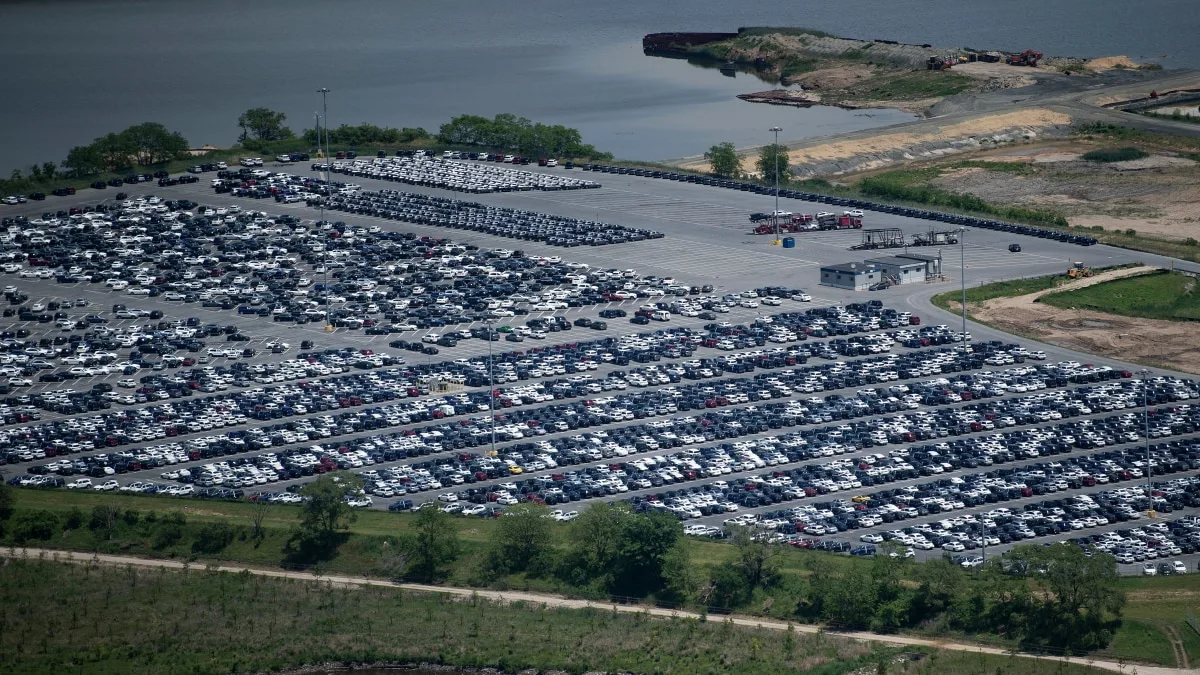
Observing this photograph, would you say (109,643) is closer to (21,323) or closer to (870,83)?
(21,323)

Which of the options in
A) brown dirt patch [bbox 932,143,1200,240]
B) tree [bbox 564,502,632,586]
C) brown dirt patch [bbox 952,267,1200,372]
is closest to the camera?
tree [bbox 564,502,632,586]

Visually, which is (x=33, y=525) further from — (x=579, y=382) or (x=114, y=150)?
(x=114, y=150)

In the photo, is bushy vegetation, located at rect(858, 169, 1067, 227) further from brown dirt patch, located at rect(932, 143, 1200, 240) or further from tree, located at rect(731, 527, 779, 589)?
tree, located at rect(731, 527, 779, 589)

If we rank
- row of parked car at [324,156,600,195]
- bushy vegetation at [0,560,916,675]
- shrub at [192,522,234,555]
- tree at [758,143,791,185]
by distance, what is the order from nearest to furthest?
1. bushy vegetation at [0,560,916,675]
2. shrub at [192,522,234,555]
3. row of parked car at [324,156,600,195]
4. tree at [758,143,791,185]

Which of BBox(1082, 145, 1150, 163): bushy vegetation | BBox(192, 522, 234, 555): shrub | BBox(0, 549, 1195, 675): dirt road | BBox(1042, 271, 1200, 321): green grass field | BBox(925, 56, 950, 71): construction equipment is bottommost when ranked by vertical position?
BBox(0, 549, 1195, 675): dirt road

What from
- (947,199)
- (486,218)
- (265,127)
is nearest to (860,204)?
(947,199)

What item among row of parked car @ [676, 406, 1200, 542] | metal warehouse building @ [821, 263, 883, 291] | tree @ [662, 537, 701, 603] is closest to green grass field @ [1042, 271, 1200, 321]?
metal warehouse building @ [821, 263, 883, 291]

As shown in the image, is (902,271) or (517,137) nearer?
(902,271)
